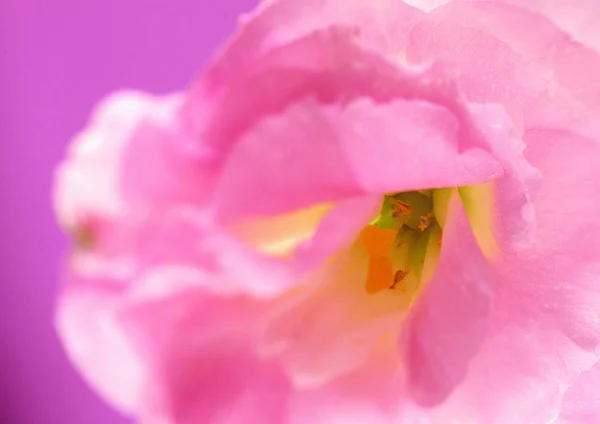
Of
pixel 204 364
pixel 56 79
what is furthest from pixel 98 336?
pixel 56 79

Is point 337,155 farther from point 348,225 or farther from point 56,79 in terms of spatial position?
point 56,79

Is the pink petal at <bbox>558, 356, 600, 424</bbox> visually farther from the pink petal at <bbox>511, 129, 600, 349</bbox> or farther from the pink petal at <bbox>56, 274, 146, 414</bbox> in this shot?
the pink petal at <bbox>56, 274, 146, 414</bbox>

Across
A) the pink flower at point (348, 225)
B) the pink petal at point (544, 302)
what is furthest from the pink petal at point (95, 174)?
the pink petal at point (544, 302)

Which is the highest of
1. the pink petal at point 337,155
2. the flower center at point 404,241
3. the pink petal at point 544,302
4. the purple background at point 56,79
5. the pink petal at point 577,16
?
the purple background at point 56,79

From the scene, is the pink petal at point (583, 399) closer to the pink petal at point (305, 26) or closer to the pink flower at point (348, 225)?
the pink flower at point (348, 225)

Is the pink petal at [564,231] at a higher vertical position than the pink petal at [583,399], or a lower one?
higher

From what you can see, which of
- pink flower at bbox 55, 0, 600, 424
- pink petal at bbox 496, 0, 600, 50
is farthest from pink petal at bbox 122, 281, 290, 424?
pink petal at bbox 496, 0, 600, 50

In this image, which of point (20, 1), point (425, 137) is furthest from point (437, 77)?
point (20, 1)

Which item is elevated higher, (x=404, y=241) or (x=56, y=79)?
(x=56, y=79)
